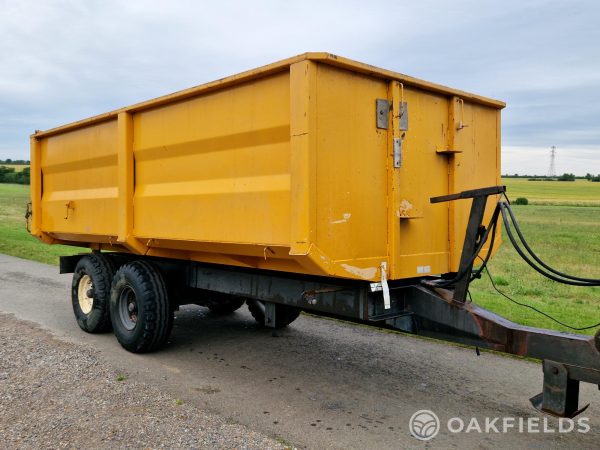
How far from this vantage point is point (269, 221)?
13.7 feet

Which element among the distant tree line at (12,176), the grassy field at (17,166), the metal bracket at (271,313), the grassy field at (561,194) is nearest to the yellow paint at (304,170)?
the metal bracket at (271,313)

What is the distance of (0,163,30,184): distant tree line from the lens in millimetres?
60219

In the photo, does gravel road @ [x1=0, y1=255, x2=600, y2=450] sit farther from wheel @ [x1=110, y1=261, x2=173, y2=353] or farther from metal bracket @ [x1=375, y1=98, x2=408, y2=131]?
metal bracket @ [x1=375, y1=98, x2=408, y2=131]

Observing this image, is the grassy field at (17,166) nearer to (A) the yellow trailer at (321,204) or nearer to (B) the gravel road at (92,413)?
(A) the yellow trailer at (321,204)

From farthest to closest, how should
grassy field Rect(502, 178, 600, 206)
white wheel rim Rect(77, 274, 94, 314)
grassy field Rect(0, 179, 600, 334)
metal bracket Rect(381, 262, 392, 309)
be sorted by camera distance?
grassy field Rect(502, 178, 600, 206) < grassy field Rect(0, 179, 600, 334) < white wheel rim Rect(77, 274, 94, 314) < metal bracket Rect(381, 262, 392, 309)

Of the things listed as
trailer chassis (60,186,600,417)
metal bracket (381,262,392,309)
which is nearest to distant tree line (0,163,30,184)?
trailer chassis (60,186,600,417)

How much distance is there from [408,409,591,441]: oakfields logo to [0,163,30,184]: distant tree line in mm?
62477

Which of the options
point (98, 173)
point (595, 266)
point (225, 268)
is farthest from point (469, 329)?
point (595, 266)

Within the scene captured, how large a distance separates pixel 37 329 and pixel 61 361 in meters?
1.58

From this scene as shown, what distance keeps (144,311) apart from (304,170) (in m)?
2.88

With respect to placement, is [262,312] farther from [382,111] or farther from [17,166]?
[17,166]

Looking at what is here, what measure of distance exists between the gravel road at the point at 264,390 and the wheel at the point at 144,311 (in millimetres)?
179

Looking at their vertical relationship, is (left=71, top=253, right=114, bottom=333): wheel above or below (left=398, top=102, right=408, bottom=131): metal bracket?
below

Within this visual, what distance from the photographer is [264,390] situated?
191 inches
